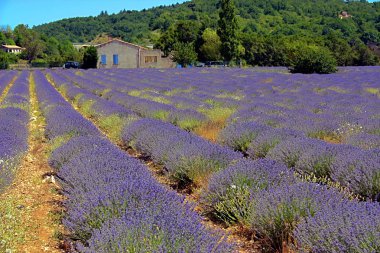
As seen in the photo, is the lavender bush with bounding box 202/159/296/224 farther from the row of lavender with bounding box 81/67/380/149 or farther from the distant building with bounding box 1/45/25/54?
the distant building with bounding box 1/45/25/54

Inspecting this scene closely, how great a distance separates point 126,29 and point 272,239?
4935 inches

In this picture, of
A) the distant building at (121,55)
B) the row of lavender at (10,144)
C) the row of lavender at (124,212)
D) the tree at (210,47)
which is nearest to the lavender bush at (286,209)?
the row of lavender at (124,212)

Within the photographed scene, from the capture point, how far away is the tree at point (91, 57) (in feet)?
162

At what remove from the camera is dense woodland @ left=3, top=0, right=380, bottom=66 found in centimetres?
5169

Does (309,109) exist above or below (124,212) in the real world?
below

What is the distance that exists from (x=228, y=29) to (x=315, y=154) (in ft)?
134

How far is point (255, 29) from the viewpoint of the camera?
90750 mm

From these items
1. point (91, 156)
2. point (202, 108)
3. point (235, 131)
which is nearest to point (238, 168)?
point (91, 156)

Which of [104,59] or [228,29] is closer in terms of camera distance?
[228,29]

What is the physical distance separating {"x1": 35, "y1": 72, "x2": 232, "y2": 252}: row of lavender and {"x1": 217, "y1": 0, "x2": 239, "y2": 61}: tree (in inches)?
1614

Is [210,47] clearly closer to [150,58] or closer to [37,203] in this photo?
[150,58]

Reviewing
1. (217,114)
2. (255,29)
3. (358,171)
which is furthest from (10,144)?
(255,29)

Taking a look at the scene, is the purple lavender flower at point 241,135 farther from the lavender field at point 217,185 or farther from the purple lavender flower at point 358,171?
the purple lavender flower at point 358,171

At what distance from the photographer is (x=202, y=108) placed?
11.2 meters
